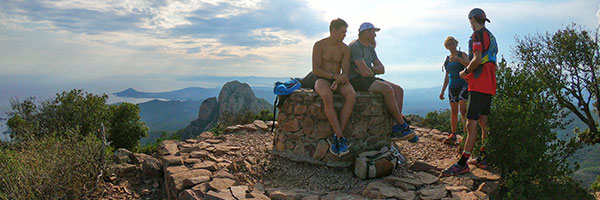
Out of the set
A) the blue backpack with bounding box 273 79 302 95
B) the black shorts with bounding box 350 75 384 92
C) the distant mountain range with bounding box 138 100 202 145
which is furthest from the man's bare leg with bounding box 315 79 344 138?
the distant mountain range with bounding box 138 100 202 145

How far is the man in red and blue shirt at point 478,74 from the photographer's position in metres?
4.34

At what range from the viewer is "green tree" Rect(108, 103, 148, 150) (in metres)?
9.93

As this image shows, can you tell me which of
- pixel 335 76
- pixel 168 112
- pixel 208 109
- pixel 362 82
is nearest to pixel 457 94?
pixel 362 82

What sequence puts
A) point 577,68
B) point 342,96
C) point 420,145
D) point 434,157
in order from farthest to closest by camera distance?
point 577,68 → point 420,145 → point 434,157 → point 342,96

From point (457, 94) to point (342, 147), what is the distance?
8.37 ft

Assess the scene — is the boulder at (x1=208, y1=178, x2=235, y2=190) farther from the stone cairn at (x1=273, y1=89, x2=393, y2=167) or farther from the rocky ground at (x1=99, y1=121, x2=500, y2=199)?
the stone cairn at (x1=273, y1=89, x2=393, y2=167)

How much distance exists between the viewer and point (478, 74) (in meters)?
4.46

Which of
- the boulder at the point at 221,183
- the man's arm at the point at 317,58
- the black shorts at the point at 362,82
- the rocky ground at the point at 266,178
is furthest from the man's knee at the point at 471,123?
the boulder at the point at 221,183

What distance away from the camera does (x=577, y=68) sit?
13.2 meters

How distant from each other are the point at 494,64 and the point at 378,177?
2.21 meters

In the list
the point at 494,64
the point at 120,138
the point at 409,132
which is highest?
the point at 494,64

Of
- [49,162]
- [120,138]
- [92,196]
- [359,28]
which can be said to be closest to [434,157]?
[359,28]

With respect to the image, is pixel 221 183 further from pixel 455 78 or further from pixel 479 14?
pixel 455 78

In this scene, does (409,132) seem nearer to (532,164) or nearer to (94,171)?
(532,164)
